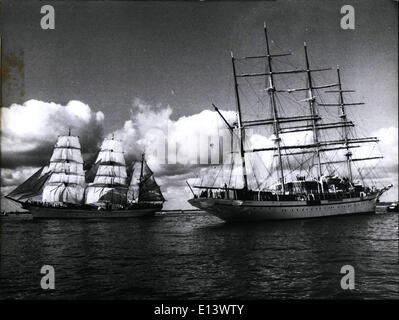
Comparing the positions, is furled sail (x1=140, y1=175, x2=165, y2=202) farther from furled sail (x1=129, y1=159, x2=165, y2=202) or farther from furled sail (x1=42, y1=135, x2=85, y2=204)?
furled sail (x1=42, y1=135, x2=85, y2=204)

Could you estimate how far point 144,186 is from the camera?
7306 centimetres

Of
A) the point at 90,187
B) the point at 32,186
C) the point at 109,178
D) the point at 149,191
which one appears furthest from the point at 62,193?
the point at 149,191

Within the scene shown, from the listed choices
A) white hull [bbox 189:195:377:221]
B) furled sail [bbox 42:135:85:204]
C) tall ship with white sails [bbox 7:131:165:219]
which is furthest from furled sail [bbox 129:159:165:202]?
white hull [bbox 189:195:377:221]

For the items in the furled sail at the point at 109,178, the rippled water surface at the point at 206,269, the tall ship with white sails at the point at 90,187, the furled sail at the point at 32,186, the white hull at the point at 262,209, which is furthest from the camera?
the furled sail at the point at 109,178

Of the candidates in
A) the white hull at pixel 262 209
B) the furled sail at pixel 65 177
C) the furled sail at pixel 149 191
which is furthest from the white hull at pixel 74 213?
the white hull at pixel 262 209

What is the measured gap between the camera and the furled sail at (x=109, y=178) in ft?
233

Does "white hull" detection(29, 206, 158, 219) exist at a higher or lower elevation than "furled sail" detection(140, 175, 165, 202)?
lower

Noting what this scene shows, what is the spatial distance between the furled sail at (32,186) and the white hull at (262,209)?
3061 cm

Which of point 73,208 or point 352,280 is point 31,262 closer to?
point 352,280

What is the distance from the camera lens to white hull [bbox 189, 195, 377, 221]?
39.4 metres

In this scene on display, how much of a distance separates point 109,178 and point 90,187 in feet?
14.3

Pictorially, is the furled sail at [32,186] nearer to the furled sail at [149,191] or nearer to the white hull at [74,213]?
the white hull at [74,213]
